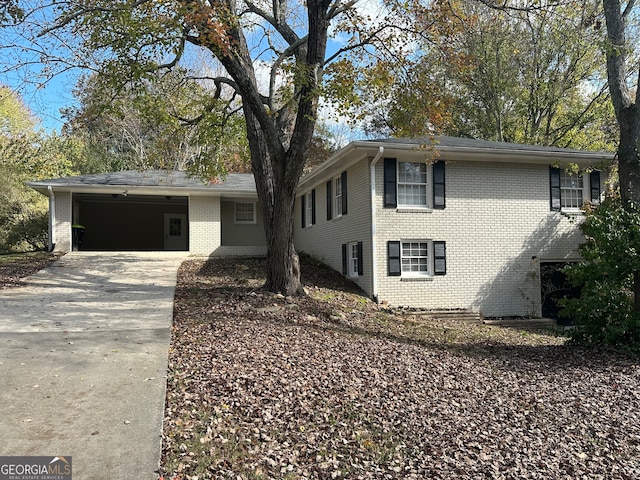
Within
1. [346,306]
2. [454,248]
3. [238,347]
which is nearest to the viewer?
[238,347]

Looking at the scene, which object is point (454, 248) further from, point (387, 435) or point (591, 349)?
point (387, 435)

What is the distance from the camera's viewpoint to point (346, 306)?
416 inches

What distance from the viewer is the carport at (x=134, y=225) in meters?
22.6

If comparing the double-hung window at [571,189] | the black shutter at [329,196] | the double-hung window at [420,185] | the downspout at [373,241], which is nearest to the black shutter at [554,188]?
the double-hung window at [571,189]

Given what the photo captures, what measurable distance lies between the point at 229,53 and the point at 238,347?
4.81m

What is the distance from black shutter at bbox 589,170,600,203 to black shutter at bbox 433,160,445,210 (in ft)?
15.6

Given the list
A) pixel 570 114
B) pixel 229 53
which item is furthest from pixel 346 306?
pixel 570 114

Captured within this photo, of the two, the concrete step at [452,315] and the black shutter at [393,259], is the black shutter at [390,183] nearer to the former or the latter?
the black shutter at [393,259]

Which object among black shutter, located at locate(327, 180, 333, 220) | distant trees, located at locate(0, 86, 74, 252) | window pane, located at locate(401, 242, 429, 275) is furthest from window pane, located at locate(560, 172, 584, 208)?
distant trees, located at locate(0, 86, 74, 252)

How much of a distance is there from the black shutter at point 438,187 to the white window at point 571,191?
3811 mm

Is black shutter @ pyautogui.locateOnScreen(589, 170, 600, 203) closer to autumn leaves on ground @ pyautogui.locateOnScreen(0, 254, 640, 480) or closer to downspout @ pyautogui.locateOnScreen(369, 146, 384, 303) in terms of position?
downspout @ pyautogui.locateOnScreen(369, 146, 384, 303)

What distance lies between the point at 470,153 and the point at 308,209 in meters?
7.15

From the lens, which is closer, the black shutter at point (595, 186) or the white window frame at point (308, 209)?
the black shutter at point (595, 186)

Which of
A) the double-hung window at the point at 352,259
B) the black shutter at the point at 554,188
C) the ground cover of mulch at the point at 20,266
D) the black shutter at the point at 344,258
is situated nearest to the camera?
the ground cover of mulch at the point at 20,266
